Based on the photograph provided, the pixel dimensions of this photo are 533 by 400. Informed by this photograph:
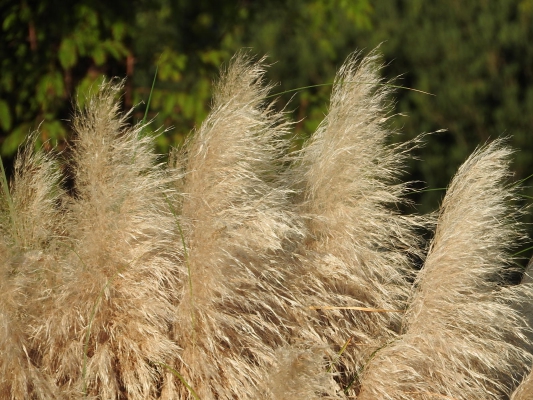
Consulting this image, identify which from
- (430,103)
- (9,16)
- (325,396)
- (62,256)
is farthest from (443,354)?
(430,103)

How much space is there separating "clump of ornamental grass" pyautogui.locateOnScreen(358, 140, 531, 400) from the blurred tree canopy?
1.43ft

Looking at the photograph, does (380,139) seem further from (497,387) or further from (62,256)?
(62,256)

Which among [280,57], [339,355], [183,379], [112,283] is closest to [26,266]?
[112,283]

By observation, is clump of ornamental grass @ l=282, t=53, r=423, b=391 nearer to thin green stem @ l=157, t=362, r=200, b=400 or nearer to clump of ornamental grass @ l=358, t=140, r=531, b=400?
clump of ornamental grass @ l=358, t=140, r=531, b=400

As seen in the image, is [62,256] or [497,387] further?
[497,387]

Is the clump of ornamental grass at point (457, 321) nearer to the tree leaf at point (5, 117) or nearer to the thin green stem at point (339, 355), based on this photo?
the thin green stem at point (339, 355)

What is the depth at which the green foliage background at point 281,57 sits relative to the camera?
130 inches

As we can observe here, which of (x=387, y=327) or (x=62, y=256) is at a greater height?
(x=62, y=256)

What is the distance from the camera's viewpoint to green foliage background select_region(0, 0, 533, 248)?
3.30 metres

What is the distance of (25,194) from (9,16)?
1949 mm

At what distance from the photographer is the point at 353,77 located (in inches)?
68.8

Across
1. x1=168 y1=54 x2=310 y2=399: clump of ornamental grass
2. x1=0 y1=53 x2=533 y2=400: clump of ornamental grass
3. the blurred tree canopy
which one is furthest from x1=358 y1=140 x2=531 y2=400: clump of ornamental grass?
the blurred tree canopy

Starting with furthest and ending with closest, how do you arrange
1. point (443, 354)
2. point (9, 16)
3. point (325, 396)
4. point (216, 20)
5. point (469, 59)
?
point (469, 59) → point (216, 20) → point (9, 16) → point (443, 354) → point (325, 396)

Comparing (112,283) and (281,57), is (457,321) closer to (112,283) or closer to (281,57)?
(112,283)
